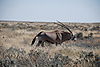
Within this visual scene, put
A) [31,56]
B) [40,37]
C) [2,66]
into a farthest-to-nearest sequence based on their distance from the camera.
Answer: [40,37] < [31,56] < [2,66]

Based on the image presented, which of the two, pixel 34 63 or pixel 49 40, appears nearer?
pixel 34 63

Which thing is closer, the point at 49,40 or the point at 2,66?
the point at 2,66

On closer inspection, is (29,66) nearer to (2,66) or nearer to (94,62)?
(2,66)

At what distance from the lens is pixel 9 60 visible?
6215 millimetres

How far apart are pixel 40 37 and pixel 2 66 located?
6387 mm

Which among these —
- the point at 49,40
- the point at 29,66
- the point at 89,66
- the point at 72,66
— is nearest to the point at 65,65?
the point at 72,66

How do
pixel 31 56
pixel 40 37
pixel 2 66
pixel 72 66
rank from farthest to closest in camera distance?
1. pixel 40 37
2. pixel 31 56
3. pixel 72 66
4. pixel 2 66

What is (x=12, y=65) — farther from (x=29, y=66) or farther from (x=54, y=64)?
(x=54, y=64)

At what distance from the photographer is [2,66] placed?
596 centimetres

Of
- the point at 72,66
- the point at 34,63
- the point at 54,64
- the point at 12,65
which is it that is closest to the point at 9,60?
the point at 12,65

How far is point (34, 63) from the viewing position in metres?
6.28

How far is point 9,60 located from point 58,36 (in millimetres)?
6578

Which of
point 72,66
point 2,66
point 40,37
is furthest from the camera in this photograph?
point 40,37

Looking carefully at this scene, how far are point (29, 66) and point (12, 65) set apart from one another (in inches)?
18.4
